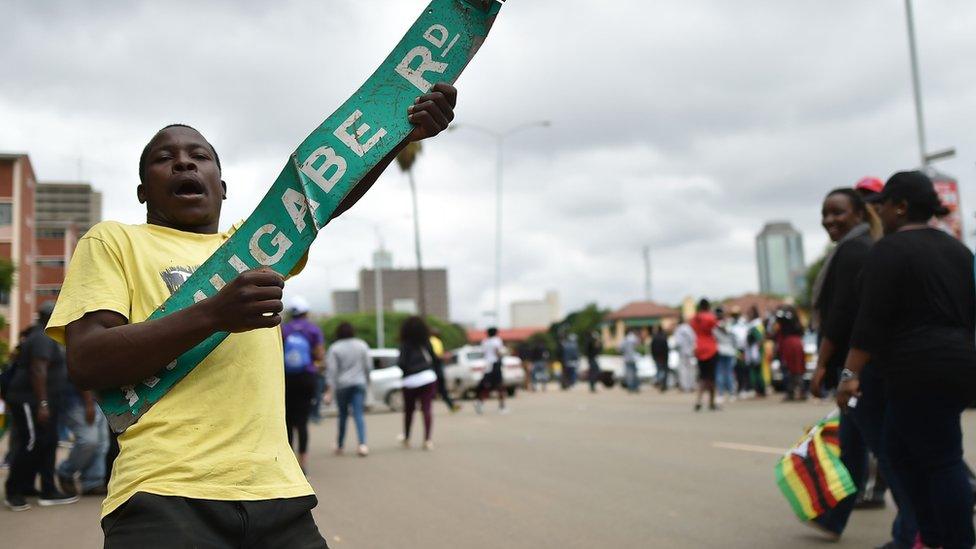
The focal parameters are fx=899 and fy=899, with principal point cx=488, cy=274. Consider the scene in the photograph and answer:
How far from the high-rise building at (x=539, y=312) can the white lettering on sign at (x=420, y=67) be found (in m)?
160

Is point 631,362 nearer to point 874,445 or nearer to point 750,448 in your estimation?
point 750,448

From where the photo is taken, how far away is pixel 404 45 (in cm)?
212

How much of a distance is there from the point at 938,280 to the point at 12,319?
6674 cm

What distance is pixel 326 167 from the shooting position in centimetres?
205

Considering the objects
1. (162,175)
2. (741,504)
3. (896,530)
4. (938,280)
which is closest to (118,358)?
(162,175)

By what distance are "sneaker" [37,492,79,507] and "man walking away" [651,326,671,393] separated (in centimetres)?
1711

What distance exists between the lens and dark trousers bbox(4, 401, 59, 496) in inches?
310

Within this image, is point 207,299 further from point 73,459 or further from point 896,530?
point 73,459

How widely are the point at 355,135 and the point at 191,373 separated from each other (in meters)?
0.67

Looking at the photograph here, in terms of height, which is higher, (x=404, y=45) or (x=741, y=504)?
(x=404, y=45)

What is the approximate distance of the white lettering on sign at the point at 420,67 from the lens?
6.97 ft

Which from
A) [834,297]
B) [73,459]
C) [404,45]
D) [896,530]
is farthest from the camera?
[73,459]

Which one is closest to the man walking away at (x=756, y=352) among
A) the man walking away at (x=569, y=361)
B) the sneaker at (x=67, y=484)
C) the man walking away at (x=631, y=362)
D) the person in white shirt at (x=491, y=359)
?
the person in white shirt at (x=491, y=359)

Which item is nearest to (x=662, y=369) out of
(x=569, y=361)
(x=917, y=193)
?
(x=569, y=361)
